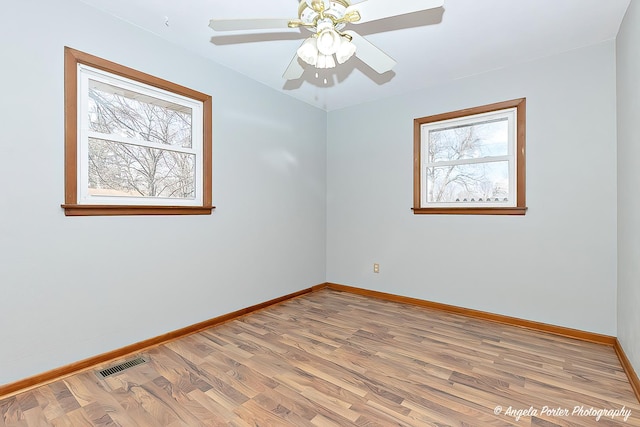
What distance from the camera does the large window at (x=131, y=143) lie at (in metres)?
2.14

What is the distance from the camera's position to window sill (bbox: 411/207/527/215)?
9.60 ft

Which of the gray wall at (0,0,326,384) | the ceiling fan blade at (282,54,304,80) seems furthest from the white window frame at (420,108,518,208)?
the ceiling fan blade at (282,54,304,80)

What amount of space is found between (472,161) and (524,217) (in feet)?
2.45

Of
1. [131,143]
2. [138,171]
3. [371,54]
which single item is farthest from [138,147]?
[371,54]

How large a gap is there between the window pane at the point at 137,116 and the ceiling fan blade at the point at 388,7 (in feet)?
6.19

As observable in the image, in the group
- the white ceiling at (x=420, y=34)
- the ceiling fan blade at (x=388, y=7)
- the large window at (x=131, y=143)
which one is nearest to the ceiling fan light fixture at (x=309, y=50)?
the ceiling fan blade at (x=388, y=7)

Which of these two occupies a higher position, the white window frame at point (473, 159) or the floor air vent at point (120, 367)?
the white window frame at point (473, 159)

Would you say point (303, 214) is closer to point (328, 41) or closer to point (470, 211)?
point (470, 211)

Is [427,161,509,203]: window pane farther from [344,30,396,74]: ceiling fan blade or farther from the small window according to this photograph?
[344,30,396,74]: ceiling fan blade

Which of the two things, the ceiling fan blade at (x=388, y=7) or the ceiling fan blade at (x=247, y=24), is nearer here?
the ceiling fan blade at (x=388, y=7)

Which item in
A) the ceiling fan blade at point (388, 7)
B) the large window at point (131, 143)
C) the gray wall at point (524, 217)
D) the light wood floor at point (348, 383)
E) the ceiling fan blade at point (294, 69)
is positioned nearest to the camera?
the ceiling fan blade at point (388, 7)

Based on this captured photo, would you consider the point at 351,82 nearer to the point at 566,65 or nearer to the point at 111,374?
the point at 566,65

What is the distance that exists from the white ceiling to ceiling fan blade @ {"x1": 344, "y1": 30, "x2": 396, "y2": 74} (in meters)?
0.60

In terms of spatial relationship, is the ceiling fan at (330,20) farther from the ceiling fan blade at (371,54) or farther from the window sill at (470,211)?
the window sill at (470,211)
